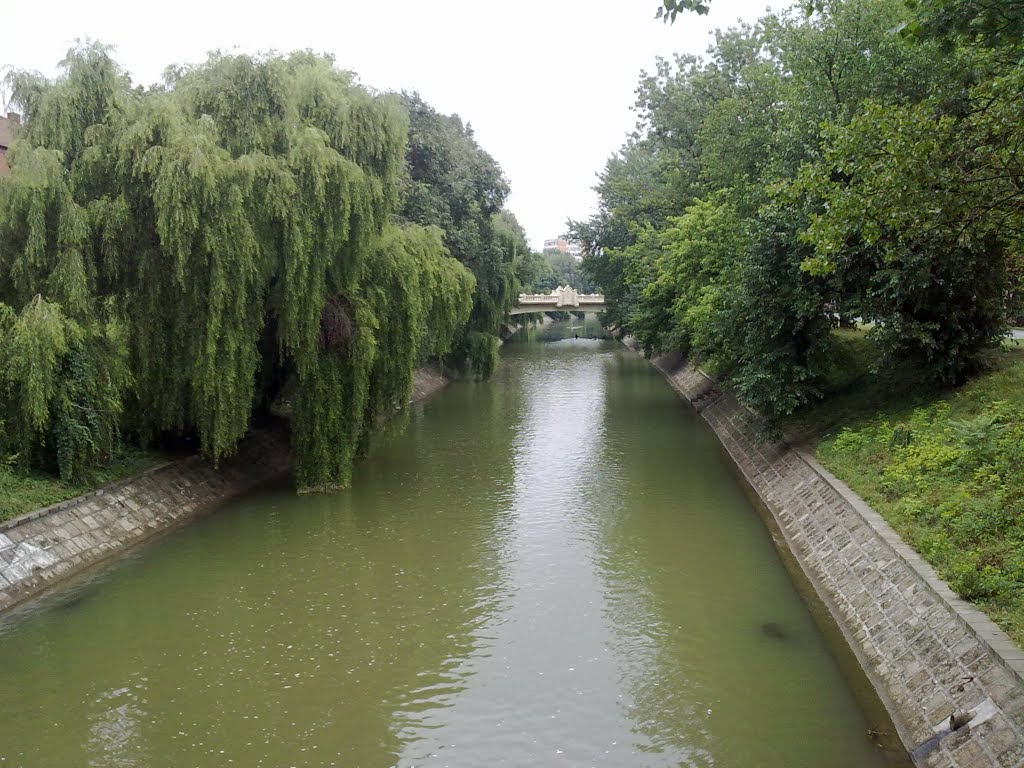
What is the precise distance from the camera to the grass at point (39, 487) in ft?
43.5

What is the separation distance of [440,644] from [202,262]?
28.5ft

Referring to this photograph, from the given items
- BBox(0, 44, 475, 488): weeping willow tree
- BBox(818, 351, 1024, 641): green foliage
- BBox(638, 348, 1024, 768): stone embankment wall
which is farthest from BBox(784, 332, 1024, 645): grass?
BBox(0, 44, 475, 488): weeping willow tree

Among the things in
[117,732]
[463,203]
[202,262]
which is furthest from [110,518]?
[463,203]

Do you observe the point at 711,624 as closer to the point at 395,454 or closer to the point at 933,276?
the point at 933,276

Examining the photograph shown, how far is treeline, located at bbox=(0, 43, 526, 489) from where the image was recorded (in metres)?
14.5

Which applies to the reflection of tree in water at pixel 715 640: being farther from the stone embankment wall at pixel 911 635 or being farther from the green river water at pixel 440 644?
the stone embankment wall at pixel 911 635

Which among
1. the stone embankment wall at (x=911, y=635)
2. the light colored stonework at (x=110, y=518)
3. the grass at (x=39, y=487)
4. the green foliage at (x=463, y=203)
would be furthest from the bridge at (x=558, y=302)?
the stone embankment wall at (x=911, y=635)

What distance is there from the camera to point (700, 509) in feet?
58.1

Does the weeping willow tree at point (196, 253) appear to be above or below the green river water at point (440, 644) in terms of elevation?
above

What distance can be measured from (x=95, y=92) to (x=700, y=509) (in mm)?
14504

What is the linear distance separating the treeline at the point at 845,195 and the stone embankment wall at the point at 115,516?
11.9 m

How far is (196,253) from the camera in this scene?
51.2 feet

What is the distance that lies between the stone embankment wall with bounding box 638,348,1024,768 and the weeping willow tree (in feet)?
31.5

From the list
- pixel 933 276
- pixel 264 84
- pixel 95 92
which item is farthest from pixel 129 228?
pixel 933 276
